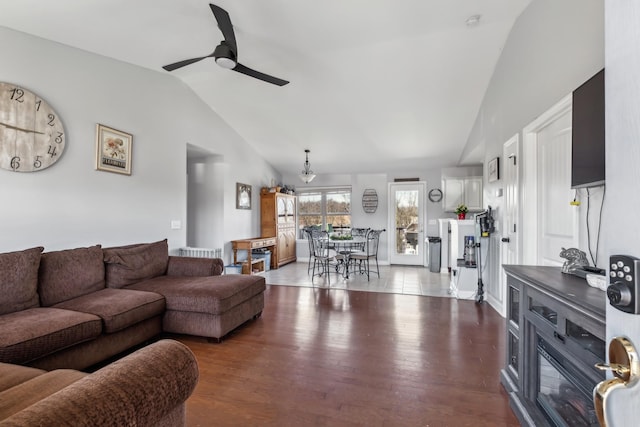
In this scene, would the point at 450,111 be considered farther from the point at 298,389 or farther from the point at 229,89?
the point at 298,389

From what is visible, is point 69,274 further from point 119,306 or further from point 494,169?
point 494,169

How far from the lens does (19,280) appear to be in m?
2.12

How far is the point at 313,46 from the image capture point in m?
3.25

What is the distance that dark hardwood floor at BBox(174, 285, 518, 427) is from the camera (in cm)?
170

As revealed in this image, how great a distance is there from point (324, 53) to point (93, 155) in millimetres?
2766

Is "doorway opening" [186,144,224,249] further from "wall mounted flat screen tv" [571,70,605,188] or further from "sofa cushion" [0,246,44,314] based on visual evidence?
"wall mounted flat screen tv" [571,70,605,188]

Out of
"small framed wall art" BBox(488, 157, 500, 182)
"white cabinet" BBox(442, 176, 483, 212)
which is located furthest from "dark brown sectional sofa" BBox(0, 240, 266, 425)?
"white cabinet" BBox(442, 176, 483, 212)

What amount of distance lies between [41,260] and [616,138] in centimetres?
337

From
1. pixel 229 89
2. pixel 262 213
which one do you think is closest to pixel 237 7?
pixel 229 89

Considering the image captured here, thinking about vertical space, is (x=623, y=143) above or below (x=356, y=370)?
above

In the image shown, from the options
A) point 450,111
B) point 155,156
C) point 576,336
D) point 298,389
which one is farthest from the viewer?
point 450,111

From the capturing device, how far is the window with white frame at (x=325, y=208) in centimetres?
727

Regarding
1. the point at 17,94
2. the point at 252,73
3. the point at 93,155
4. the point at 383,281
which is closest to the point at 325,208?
the point at 383,281

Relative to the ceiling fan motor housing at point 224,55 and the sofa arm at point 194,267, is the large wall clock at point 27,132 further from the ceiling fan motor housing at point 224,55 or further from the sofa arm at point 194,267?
the ceiling fan motor housing at point 224,55
